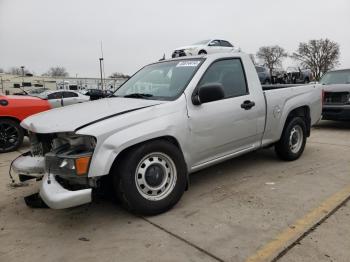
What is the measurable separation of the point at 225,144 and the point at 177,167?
91 centimetres

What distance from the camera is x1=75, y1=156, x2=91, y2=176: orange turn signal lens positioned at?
3.14m

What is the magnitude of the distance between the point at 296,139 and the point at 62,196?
4.03 metres

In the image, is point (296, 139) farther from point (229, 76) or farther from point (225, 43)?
point (225, 43)

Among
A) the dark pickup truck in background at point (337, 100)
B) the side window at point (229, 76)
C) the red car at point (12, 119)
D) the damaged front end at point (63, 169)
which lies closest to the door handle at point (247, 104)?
the side window at point (229, 76)

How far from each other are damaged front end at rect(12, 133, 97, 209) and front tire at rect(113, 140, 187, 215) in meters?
0.32

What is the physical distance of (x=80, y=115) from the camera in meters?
3.66

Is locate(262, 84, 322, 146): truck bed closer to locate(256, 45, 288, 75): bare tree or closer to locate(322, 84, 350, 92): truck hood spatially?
locate(322, 84, 350, 92): truck hood

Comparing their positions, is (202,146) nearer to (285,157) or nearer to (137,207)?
(137,207)

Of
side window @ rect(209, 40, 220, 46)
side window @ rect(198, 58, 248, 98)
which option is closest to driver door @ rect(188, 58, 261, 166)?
side window @ rect(198, 58, 248, 98)

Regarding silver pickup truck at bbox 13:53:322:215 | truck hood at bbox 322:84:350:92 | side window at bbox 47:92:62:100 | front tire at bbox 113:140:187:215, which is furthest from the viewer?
side window at bbox 47:92:62:100

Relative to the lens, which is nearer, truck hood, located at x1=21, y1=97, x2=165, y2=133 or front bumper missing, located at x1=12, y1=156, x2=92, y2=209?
front bumper missing, located at x1=12, y1=156, x2=92, y2=209

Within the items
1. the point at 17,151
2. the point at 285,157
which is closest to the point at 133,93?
the point at 285,157

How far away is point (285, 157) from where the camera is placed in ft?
18.4

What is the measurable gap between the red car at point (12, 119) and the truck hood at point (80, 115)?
12.4 feet
